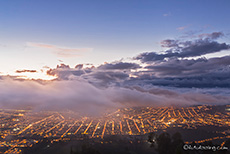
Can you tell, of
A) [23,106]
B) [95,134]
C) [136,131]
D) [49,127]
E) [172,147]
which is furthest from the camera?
[23,106]

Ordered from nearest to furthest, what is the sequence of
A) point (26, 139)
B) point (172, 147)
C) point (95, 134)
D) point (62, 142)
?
point (172, 147), point (62, 142), point (26, 139), point (95, 134)

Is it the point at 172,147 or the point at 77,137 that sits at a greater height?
the point at 172,147

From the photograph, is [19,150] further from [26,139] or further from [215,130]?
[215,130]

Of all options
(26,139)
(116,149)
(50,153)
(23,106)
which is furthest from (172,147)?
(23,106)

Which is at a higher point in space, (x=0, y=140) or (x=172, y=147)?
(x=172, y=147)

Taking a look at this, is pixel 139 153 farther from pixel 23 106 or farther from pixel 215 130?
pixel 23 106

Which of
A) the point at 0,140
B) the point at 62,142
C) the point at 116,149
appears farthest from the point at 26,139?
the point at 116,149

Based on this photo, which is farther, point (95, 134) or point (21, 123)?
point (21, 123)

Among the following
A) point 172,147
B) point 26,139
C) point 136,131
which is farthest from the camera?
point 136,131

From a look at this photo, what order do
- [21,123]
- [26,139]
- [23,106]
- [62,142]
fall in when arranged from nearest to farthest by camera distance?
[62,142] < [26,139] < [21,123] < [23,106]
